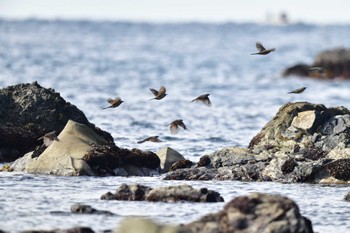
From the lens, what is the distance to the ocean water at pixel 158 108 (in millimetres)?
21531

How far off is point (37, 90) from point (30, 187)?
630cm

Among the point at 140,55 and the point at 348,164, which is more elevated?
the point at 140,55

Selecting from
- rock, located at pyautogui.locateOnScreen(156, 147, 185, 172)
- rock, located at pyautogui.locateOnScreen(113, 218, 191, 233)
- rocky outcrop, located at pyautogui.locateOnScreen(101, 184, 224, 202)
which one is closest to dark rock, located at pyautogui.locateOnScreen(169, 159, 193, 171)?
rock, located at pyautogui.locateOnScreen(156, 147, 185, 172)

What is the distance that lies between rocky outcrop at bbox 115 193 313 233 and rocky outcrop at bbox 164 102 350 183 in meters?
7.42

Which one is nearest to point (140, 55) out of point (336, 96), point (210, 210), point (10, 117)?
point (336, 96)

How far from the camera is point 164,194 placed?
22.3 metres

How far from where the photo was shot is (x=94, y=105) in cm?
5122

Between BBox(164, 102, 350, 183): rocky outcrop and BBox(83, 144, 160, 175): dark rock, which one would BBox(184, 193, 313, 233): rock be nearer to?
BBox(164, 102, 350, 183): rocky outcrop

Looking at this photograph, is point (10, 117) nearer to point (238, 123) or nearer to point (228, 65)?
point (238, 123)

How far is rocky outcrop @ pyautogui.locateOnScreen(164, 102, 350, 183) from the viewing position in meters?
26.1

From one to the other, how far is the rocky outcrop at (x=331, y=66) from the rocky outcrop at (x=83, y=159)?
55.1 m

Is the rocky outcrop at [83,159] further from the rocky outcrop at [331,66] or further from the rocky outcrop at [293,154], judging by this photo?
the rocky outcrop at [331,66]

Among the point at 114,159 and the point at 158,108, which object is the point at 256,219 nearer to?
the point at 114,159

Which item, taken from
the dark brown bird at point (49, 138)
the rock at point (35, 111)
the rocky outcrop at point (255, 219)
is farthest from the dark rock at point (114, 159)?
the rocky outcrop at point (255, 219)
